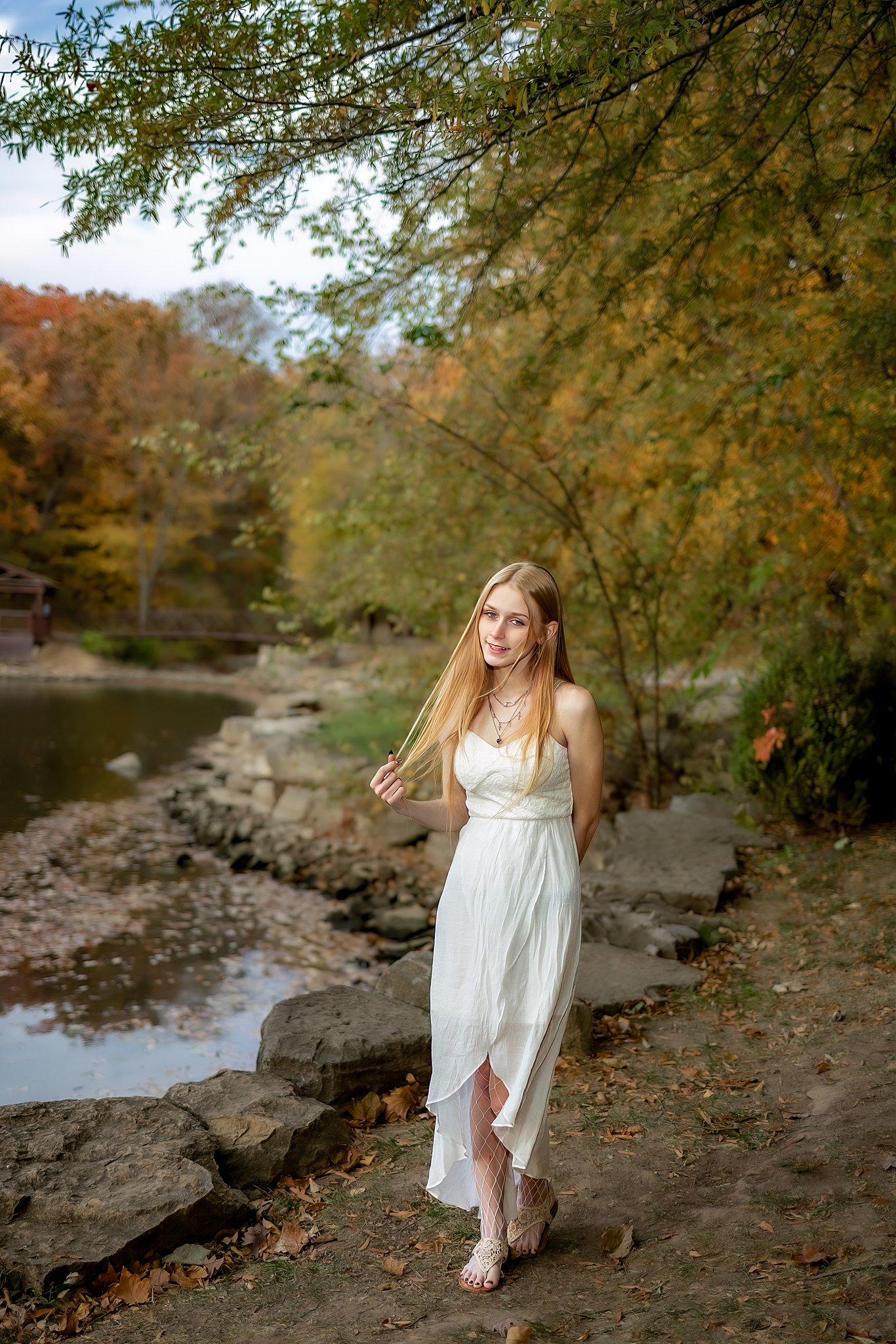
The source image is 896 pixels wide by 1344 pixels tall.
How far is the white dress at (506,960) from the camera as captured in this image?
3055mm

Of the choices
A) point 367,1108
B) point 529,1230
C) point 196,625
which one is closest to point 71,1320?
point 529,1230

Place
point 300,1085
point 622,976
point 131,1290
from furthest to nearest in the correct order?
1. point 622,976
2. point 300,1085
3. point 131,1290

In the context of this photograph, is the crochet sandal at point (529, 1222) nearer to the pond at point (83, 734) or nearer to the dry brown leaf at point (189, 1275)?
the dry brown leaf at point (189, 1275)

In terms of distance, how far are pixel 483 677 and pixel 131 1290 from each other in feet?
6.68

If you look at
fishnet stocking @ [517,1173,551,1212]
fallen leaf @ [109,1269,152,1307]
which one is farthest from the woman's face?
fallen leaf @ [109,1269,152,1307]

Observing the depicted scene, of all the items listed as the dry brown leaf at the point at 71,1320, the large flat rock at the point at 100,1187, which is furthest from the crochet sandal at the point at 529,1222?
the dry brown leaf at the point at 71,1320

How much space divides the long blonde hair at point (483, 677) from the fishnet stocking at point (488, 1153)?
2.49 ft

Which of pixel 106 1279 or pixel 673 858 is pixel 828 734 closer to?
pixel 673 858

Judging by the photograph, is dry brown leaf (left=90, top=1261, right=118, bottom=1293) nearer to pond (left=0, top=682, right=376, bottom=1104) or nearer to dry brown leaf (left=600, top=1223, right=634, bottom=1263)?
dry brown leaf (left=600, top=1223, right=634, bottom=1263)

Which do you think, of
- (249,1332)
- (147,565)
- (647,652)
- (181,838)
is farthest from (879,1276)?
(147,565)

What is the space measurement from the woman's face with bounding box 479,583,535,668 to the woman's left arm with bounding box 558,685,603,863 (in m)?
0.18

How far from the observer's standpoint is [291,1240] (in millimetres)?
3510

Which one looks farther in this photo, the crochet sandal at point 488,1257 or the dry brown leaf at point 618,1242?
the dry brown leaf at point 618,1242

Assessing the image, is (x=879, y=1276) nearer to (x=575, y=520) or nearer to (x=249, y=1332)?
(x=249, y=1332)
